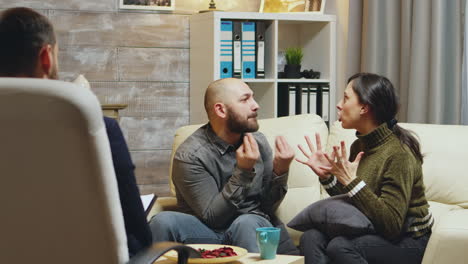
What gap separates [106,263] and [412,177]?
1526 mm

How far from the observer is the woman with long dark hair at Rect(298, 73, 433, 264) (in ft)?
9.05

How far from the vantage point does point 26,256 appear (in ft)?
5.12

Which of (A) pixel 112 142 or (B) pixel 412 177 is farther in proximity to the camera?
(B) pixel 412 177

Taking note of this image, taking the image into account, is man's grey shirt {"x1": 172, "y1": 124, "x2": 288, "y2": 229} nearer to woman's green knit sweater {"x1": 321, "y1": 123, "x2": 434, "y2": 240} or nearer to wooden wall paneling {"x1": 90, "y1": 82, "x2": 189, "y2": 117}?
woman's green knit sweater {"x1": 321, "y1": 123, "x2": 434, "y2": 240}

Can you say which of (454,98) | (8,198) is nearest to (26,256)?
(8,198)

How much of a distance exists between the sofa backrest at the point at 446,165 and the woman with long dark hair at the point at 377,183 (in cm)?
36

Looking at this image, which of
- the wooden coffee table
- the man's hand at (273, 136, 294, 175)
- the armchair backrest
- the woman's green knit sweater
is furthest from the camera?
the man's hand at (273, 136, 294, 175)

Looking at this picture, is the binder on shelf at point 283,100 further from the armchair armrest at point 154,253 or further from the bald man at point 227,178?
the armchair armrest at point 154,253

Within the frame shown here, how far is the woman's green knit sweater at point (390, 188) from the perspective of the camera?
9.01 ft

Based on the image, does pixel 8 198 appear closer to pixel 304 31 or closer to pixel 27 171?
pixel 27 171

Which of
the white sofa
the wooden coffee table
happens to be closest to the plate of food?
the wooden coffee table

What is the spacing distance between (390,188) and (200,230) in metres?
0.72

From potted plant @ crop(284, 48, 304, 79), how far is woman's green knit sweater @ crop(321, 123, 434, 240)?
1670 millimetres

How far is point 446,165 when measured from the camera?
322 cm
